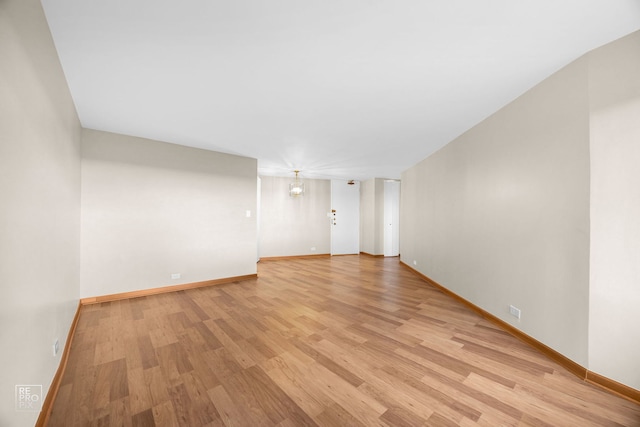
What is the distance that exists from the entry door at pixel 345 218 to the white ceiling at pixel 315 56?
16.5 ft

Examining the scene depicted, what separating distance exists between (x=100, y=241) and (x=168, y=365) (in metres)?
2.76

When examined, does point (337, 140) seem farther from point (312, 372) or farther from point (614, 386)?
point (614, 386)

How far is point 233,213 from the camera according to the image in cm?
507

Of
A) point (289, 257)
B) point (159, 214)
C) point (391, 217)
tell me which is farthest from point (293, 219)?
point (159, 214)

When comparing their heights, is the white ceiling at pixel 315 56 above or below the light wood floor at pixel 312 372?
above

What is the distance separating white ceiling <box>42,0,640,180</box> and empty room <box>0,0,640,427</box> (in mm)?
21

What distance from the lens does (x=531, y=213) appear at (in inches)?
96.1

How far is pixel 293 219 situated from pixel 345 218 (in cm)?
197

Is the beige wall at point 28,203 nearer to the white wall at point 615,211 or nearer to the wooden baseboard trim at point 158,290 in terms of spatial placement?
the wooden baseboard trim at point 158,290

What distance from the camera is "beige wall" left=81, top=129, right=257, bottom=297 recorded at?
363 cm

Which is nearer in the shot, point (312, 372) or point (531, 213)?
point (312, 372)

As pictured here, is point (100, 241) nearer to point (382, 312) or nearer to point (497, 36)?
point (382, 312)

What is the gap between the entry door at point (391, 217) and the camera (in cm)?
804

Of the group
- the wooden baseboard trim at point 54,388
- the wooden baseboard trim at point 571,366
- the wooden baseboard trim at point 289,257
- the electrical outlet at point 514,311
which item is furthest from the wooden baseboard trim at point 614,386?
the wooden baseboard trim at point 289,257
